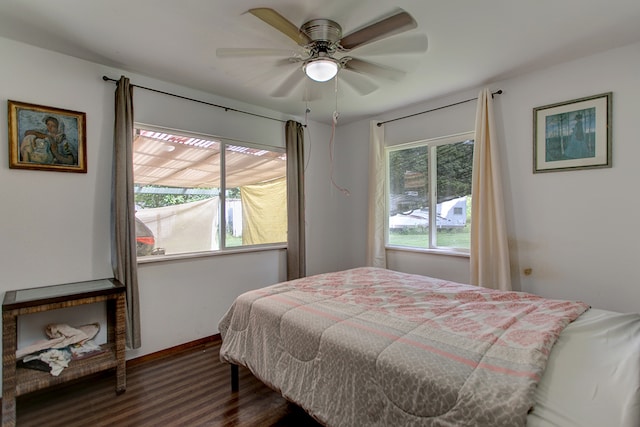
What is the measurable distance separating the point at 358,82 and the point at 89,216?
2365mm

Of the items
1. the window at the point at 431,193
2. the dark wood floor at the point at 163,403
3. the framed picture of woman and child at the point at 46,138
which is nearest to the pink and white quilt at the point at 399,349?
the dark wood floor at the point at 163,403

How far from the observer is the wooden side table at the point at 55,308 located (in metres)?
1.78

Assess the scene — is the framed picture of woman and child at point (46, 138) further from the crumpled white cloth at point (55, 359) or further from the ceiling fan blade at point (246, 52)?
the ceiling fan blade at point (246, 52)

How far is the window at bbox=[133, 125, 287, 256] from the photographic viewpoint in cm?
274

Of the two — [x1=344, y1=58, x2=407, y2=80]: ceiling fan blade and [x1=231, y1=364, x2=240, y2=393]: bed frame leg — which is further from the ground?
[x1=344, y1=58, x2=407, y2=80]: ceiling fan blade

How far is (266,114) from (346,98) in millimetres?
993

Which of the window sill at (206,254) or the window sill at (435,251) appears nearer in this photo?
the window sill at (206,254)

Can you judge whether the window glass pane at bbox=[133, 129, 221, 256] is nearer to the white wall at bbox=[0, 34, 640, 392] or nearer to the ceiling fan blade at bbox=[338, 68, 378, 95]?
the white wall at bbox=[0, 34, 640, 392]

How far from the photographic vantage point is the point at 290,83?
2.19m

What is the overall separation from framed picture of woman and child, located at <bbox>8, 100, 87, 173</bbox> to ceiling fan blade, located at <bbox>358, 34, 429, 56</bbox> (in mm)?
2252

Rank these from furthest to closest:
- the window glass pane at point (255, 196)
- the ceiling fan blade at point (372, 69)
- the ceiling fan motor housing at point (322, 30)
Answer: the window glass pane at point (255, 196)
the ceiling fan blade at point (372, 69)
the ceiling fan motor housing at point (322, 30)

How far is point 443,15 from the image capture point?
1.82 meters

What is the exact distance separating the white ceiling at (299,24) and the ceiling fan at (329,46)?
55mm

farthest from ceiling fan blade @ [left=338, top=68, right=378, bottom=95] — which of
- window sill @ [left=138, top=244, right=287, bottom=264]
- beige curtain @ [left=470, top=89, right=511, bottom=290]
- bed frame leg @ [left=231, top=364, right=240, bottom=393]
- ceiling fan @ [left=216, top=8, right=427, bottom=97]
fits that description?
bed frame leg @ [left=231, top=364, right=240, bottom=393]
